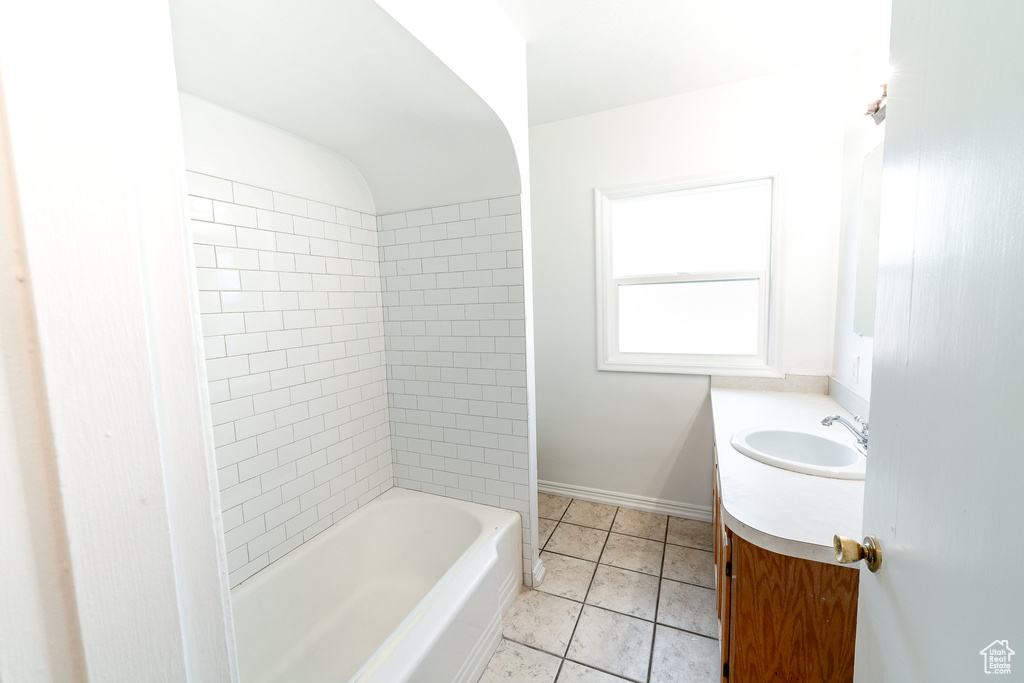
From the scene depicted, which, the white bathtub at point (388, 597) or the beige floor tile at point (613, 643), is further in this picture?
the beige floor tile at point (613, 643)

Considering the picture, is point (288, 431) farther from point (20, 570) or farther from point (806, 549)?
point (806, 549)

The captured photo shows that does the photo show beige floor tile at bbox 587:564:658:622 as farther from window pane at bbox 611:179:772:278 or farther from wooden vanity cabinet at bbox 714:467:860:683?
window pane at bbox 611:179:772:278

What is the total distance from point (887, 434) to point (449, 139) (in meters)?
1.66

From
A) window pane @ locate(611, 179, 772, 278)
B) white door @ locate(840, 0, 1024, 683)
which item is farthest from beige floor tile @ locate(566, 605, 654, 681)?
window pane @ locate(611, 179, 772, 278)

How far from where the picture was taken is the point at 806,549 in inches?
37.3

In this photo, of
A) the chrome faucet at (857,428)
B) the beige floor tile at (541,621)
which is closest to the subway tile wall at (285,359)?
the beige floor tile at (541,621)

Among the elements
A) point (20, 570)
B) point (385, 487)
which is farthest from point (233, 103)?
point (385, 487)

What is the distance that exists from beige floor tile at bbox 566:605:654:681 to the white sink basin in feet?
3.04

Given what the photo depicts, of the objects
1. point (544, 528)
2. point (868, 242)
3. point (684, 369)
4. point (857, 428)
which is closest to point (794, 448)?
point (857, 428)

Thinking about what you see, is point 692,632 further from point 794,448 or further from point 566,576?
point 794,448

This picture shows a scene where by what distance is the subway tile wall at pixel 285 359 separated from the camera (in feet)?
4.58

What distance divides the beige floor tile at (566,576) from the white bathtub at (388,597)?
0.67 feet

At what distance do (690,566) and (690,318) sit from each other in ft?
4.70

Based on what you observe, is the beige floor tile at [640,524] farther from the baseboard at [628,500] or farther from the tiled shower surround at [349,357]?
the tiled shower surround at [349,357]
